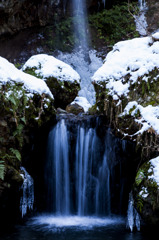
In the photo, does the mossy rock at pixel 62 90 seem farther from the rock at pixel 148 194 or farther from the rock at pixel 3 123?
the rock at pixel 148 194

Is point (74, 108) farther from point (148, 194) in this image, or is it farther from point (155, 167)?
point (148, 194)

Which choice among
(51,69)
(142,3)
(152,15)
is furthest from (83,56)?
(51,69)

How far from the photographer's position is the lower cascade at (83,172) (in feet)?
18.7

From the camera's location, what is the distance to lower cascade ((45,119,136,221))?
18.7ft

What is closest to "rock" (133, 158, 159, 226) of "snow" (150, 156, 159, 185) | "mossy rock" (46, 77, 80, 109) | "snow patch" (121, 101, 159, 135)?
"snow" (150, 156, 159, 185)

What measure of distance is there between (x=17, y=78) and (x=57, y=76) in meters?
2.77

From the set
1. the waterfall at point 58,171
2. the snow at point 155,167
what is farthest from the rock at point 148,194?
the waterfall at point 58,171

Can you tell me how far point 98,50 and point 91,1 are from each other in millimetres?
4614

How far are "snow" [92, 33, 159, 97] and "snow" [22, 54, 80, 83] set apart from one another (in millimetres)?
2210

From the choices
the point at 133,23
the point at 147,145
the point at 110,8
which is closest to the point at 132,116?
the point at 147,145

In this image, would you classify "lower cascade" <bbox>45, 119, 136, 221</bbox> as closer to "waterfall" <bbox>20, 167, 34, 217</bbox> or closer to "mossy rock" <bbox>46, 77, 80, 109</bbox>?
"waterfall" <bbox>20, 167, 34, 217</bbox>

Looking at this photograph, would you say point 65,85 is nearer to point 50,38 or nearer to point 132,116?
point 132,116

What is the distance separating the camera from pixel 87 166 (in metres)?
5.93

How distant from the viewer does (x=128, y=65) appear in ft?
18.4
